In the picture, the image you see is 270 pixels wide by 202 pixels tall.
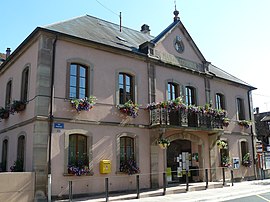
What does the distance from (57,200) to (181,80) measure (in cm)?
958

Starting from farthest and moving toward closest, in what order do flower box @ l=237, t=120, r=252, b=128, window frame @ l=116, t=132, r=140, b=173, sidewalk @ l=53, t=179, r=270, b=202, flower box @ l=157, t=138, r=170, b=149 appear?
flower box @ l=237, t=120, r=252, b=128 < flower box @ l=157, t=138, r=170, b=149 < window frame @ l=116, t=132, r=140, b=173 < sidewalk @ l=53, t=179, r=270, b=202

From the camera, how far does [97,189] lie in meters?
12.7

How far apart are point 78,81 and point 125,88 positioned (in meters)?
2.60

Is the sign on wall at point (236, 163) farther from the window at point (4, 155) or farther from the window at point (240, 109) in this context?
the window at point (4, 155)

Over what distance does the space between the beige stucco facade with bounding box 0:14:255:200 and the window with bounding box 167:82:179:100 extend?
0.32m

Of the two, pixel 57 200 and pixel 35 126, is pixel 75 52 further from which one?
pixel 57 200

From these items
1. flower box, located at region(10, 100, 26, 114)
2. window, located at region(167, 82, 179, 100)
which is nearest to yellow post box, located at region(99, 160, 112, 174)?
flower box, located at region(10, 100, 26, 114)

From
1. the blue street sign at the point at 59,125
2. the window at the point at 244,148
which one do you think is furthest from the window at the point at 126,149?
the window at the point at 244,148

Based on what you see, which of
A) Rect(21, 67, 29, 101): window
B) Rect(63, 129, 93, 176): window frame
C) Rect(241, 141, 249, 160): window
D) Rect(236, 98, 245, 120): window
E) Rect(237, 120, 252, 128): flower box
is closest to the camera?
Rect(63, 129, 93, 176): window frame

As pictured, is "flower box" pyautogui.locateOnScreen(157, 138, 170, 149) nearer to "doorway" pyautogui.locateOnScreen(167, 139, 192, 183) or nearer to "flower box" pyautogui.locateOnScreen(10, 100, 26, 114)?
"doorway" pyautogui.locateOnScreen(167, 139, 192, 183)

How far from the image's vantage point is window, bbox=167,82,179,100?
54.7ft

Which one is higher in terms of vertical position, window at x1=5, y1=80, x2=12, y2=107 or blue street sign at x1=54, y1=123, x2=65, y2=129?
window at x1=5, y1=80, x2=12, y2=107

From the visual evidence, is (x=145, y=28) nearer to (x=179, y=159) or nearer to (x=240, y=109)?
(x=240, y=109)

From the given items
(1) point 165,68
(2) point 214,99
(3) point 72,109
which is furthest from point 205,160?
(3) point 72,109
